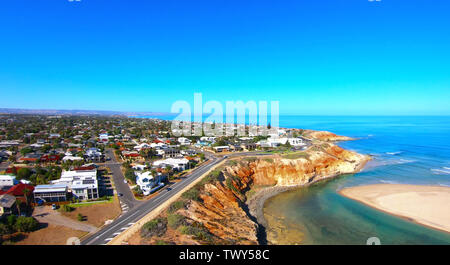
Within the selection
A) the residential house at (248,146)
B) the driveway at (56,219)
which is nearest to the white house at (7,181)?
the driveway at (56,219)

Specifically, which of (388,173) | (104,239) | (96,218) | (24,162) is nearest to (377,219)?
(388,173)

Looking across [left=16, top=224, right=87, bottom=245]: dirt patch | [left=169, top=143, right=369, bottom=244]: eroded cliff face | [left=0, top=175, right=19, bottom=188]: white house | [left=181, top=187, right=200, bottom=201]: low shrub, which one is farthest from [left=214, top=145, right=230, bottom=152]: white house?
[left=16, top=224, right=87, bottom=245]: dirt patch

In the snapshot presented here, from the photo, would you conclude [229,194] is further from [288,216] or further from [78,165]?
[78,165]

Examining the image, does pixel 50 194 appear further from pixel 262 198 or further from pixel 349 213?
pixel 349 213

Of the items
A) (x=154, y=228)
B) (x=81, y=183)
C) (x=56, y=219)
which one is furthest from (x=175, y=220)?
(x=81, y=183)

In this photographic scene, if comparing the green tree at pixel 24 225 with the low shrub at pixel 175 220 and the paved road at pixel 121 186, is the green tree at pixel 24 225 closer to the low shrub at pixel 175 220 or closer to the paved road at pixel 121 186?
the paved road at pixel 121 186
